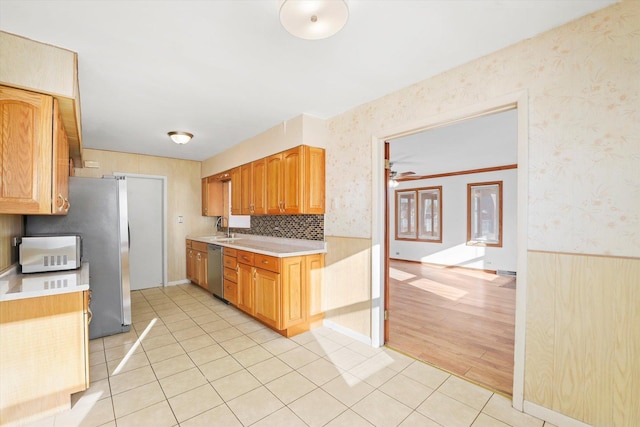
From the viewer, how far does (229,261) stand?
12.4 ft

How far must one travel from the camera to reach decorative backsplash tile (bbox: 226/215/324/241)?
3480 mm

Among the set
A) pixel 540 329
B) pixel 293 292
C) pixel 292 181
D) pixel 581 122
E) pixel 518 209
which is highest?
pixel 581 122

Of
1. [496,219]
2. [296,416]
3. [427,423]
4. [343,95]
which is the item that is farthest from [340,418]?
[496,219]

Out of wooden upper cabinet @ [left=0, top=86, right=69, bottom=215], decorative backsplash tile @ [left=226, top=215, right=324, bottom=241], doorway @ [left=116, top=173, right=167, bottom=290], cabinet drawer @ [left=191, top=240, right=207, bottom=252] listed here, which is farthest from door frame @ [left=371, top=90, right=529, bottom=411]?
doorway @ [left=116, top=173, right=167, bottom=290]

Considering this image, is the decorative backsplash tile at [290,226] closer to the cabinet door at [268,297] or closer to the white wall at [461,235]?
the cabinet door at [268,297]

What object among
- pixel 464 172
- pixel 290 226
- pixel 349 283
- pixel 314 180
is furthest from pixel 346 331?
pixel 464 172

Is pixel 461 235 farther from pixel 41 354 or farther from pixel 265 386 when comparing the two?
pixel 41 354

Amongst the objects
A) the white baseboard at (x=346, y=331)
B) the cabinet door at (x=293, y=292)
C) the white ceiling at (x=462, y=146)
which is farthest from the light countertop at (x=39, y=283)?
the white ceiling at (x=462, y=146)

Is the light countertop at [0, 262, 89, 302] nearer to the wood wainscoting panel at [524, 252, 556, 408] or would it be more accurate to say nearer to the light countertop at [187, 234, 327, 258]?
the light countertop at [187, 234, 327, 258]

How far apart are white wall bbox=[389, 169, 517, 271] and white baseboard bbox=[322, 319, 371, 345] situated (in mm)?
4801

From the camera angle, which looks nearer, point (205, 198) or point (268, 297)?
point (268, 297)

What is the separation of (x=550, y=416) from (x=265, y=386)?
1880 millimetres

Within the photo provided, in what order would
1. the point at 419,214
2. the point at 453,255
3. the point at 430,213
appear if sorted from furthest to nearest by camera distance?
1. the point at 419,214
2. the point at 430,213
3. the point at 453,255

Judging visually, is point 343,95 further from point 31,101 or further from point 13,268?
point 13,268
